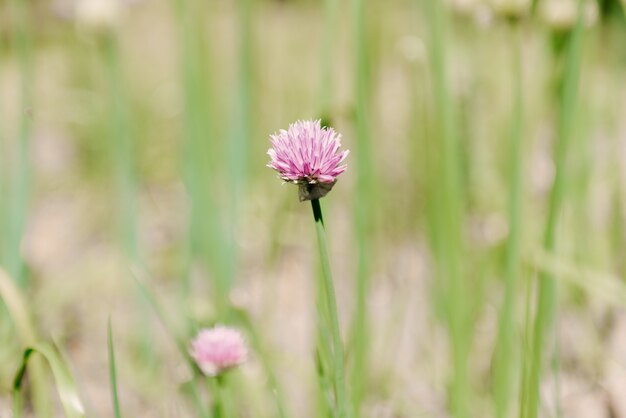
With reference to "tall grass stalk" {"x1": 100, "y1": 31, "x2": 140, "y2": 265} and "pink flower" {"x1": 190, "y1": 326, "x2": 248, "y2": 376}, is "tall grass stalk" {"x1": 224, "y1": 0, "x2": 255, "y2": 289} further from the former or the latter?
"pink flower" {"x1": 190, "y1": 326, "x2": 248, "y2": 376}

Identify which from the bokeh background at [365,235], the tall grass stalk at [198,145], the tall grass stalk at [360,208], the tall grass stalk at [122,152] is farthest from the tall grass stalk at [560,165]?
the tall grass stalk at [122,152]

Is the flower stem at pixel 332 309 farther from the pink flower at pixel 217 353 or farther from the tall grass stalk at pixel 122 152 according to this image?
the tall grass stalk at pixel 122 152

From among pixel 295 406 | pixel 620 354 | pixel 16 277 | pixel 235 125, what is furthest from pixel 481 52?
pixel 16 277

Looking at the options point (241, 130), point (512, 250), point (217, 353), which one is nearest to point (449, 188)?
point (512, 250)

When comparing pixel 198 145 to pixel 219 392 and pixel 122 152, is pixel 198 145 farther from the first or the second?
pixel 219 392

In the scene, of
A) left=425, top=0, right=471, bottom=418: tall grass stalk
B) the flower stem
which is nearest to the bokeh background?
left=425, top=0, right=471, bottom=418: tall grass stalk
